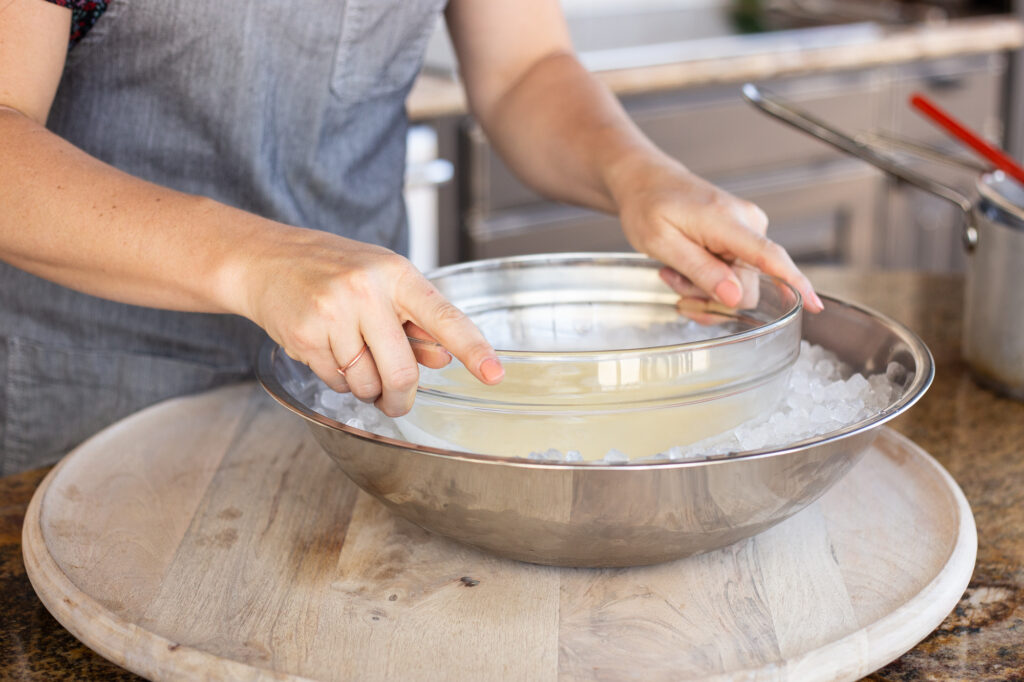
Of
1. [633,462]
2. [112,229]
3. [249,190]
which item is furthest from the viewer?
[249,190]

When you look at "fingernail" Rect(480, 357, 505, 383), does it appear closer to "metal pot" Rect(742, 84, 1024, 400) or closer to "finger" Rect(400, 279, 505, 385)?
"finger" Rect(400, 279, 505, 385)

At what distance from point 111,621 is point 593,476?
0.96 feet

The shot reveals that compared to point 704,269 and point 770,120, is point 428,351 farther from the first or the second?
point 770,120

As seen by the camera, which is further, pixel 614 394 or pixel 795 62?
pixel 795 62

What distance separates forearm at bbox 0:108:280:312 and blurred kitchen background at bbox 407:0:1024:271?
1.20 m

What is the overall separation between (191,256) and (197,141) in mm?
376

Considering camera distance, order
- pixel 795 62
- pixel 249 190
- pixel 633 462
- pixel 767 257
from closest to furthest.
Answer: pixel 633 462
pixel 767 257
pixel 249 190
pixel 795 62

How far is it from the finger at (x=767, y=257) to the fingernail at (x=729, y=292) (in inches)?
0.9

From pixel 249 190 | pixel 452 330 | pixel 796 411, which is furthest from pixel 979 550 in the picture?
pixel 249 190

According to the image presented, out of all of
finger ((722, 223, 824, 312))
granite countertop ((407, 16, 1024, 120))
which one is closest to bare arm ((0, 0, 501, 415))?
finger ((722, 223, 824, 312))

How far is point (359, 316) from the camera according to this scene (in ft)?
2.10

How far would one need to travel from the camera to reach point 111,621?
0.65m

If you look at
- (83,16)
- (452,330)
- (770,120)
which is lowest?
(770,120)

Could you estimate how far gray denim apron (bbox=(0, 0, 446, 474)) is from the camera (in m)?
0.99
